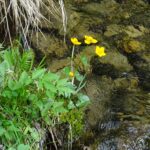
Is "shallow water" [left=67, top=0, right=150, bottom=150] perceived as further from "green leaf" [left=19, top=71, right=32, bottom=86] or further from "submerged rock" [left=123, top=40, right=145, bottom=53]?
"green leaf" [left=19, top=71, right=32, bottom=86]

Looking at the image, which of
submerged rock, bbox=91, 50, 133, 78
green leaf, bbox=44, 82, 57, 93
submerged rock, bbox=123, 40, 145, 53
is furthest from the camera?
submerged rock, bbox=123, 40, 145, 53

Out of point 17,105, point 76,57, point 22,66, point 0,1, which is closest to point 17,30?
point 0,1

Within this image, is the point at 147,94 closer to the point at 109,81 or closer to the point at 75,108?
the point at 109,81

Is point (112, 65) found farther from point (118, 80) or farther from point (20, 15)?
point (20, 15)

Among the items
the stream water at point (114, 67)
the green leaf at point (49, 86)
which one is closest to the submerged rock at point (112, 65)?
the stream water at point (114, 67)

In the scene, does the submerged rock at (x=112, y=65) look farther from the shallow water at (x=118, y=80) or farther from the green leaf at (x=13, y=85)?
the green leaf at (x=13, y=85)

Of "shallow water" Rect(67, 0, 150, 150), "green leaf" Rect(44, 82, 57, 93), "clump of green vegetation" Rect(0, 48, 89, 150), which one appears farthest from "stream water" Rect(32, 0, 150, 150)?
"green leaf" Rect(44, 82, 57, 93)

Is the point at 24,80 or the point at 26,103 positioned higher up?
the point at 24,80

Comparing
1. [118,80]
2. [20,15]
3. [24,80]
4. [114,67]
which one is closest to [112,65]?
[114,67]
